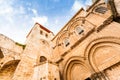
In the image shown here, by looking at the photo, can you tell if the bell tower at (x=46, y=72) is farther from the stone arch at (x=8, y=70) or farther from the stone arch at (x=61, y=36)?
the stone arch at (x=61, y=36)

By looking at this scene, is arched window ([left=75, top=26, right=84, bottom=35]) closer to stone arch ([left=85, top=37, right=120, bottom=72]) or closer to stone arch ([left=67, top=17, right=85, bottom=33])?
stone arch ([left=67, top=17, right=85, bottom=33])

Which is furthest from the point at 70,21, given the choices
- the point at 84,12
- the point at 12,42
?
the point at 12,42

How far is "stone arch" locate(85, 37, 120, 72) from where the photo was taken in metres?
8.33

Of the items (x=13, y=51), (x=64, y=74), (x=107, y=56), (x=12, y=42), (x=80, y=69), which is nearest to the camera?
(x=107, y=56)

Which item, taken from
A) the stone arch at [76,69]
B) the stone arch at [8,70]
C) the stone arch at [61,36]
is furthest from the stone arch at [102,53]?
the stone arch at [8,70]

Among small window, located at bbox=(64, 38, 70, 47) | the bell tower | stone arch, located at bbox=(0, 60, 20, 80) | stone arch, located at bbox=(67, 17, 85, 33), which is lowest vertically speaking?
the bell tower

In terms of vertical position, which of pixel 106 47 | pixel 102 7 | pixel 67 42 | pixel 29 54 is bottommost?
pixel 106 47

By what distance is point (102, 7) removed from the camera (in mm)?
11094

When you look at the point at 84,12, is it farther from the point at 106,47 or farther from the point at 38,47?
the point at 38,47

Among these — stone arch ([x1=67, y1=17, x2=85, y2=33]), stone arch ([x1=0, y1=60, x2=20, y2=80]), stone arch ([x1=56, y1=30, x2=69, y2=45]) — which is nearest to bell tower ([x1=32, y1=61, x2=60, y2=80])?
stone arch ([x1=0, y1=60, x2=20, y2=80])

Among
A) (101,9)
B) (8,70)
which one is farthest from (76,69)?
(8,70)

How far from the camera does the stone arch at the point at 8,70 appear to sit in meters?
11.1

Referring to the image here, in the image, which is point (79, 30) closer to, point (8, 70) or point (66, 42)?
point (66, 42)

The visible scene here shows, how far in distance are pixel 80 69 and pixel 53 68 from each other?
235cm
